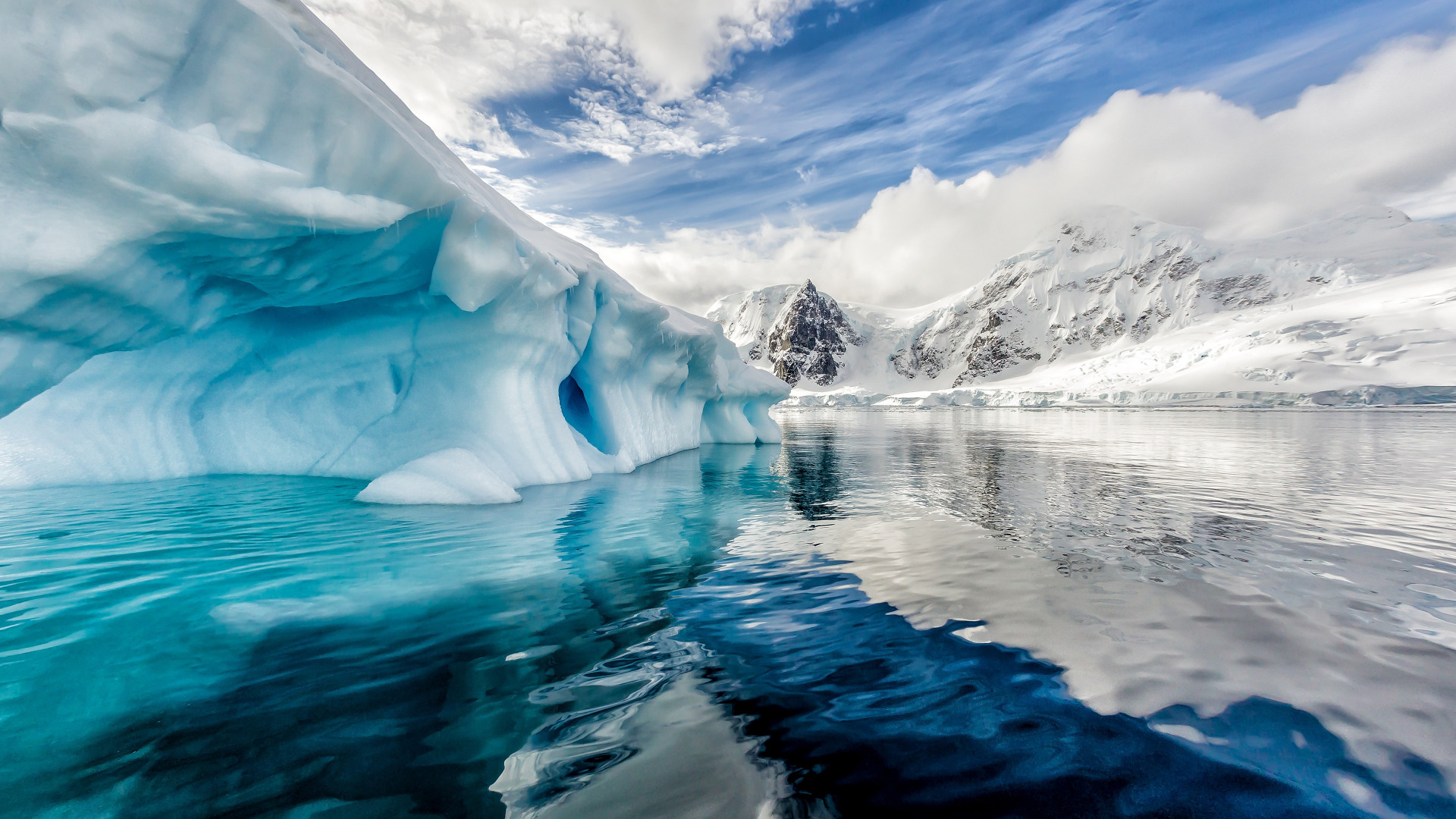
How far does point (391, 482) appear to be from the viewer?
7.34m

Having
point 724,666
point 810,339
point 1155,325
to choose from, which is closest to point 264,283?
point 724,666

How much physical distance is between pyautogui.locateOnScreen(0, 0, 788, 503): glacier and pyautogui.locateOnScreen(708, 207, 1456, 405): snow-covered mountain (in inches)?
2489

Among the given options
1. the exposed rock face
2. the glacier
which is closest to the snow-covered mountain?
the exposed rock face

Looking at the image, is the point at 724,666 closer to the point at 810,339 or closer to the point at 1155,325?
the point at 810,339

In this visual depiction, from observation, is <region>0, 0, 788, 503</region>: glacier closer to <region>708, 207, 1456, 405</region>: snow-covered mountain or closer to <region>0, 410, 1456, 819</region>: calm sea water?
<region>0, 410, 1456, 819</region>: calm sea water

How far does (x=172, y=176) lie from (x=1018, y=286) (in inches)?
6017

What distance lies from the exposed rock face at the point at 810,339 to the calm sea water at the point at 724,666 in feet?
398

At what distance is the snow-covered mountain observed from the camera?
50.1m

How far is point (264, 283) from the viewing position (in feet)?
22.4

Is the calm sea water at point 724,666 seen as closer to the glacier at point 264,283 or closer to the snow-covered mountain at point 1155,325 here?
the glacier at point 264,283

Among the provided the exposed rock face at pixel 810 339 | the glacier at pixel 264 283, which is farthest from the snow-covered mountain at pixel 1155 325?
the glacier at pixel 264 283

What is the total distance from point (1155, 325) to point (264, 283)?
13899 cm

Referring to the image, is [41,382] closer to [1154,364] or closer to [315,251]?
[315,251]

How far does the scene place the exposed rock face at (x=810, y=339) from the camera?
5094 inches
